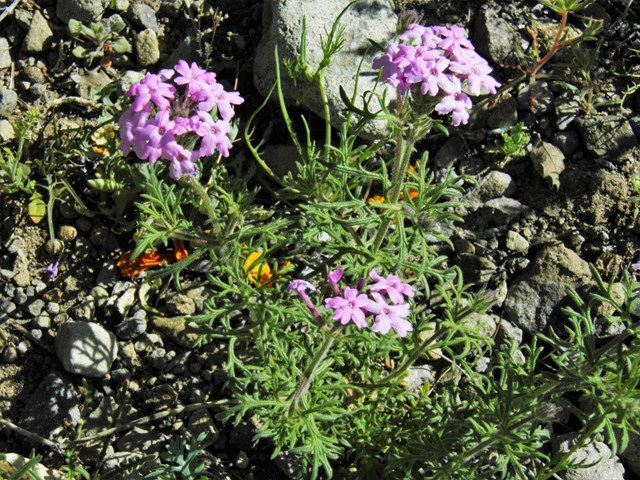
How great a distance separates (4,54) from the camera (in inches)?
221

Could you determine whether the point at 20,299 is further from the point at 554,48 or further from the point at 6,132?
the point at 554,48

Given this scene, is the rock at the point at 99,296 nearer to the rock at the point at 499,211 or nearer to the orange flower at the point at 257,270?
the orange flower at the point at 257,270

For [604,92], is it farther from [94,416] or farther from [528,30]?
[94,416]

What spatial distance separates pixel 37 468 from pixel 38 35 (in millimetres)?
4401

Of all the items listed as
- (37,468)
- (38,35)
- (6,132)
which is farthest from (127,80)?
(37,468)

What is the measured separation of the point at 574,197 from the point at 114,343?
4711 mm

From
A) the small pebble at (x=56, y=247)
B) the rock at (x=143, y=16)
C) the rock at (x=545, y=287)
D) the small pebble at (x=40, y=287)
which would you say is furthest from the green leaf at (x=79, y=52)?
the rock at (x=545, y=287)

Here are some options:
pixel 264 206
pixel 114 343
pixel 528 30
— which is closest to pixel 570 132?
pixel 528 30

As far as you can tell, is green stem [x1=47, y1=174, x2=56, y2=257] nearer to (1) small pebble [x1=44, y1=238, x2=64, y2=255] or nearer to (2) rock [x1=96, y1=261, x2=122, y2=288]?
(1) small pebble [x1=44, y1=238, x2=64, y2=255]

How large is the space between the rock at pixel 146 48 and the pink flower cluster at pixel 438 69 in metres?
3.57

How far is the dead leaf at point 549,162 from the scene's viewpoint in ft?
17.3

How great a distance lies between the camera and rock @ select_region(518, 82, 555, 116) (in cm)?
558

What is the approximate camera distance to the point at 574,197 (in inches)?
207

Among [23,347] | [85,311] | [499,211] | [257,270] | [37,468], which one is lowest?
[37,468]
